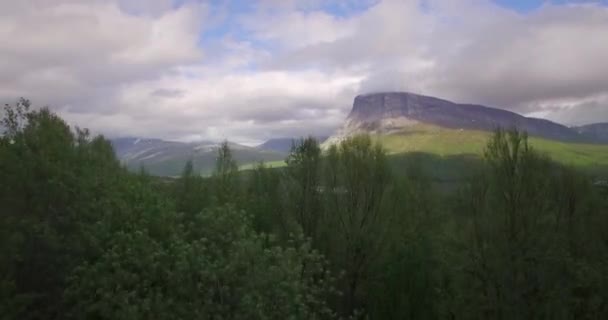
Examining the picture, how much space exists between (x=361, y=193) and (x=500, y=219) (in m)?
10.9

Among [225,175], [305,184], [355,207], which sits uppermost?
[225,175]

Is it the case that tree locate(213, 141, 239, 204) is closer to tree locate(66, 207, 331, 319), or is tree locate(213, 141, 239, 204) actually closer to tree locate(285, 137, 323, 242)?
tree locate(285, 137, 323, 242)

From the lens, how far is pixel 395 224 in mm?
45375

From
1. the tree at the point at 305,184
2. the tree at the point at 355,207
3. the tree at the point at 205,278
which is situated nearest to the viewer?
the tree at the point at 205,278

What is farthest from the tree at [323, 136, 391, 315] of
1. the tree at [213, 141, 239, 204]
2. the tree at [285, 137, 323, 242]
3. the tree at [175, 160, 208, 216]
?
the tree at [175, 160, 208, 216]

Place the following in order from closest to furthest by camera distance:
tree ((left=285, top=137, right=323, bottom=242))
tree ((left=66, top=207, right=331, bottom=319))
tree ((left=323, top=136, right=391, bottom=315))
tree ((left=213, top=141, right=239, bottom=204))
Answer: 1. tree ((left=66, top=207, right=331, bottom=319))
2. tree ((left=323, top=136, right=391, bottom=315))
3. tree ((left=285, top=137, right=323, bottom=242))
4. tree ((left=213, top=141, right=239, bottom=204))

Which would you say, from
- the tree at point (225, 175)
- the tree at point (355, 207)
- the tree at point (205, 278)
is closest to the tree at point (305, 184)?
the tree at point (355, 207)

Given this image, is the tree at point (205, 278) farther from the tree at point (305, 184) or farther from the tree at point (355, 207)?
the tree at point (305, 184)

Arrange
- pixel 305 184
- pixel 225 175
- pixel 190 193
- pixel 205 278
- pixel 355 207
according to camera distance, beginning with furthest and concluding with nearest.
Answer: pixel 225 175, pixel 190 193, pixel 305 184, pixel 355 207, pixel 205 278

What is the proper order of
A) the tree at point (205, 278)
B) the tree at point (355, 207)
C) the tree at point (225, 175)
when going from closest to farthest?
the tree at point (205, 278)
the tree at point (355, 207)
the tree at point (225, 175)

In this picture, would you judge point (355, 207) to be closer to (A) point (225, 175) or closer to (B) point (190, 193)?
(B) point (190, 193)

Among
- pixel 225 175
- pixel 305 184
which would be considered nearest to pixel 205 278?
→ pixel 305 184

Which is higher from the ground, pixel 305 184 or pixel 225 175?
pixel 225 175

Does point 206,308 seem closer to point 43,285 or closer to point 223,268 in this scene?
point 223,268
